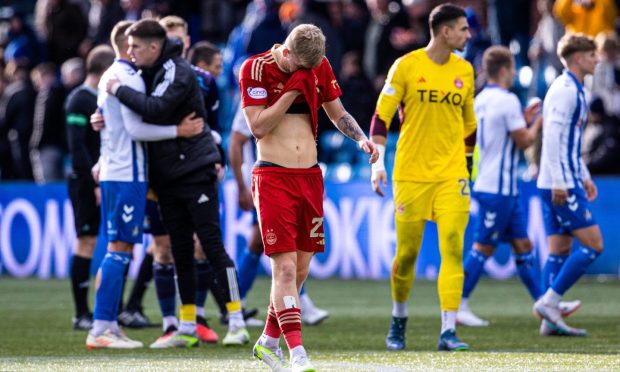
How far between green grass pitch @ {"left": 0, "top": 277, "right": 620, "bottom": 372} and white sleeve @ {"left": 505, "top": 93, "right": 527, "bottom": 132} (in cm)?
175

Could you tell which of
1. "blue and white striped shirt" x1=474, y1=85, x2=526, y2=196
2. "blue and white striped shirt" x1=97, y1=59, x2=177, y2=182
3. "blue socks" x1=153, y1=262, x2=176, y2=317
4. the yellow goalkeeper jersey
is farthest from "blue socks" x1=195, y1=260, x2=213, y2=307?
"blue and white striped shirt" x1=474, y1=85, x2=526, y2=196

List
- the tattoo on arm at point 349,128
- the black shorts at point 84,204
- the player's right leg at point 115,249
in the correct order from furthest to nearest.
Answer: the black shorts at point 84,204 → the player's right leg at point 115,249 → the tattoo on arm at point 349,128

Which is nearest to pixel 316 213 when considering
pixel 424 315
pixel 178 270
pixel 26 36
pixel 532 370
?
pixel 532 370

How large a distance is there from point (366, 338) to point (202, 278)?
1555 mm

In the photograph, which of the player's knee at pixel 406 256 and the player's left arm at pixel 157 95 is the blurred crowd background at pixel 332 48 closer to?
the player's knee at pixel 406 256

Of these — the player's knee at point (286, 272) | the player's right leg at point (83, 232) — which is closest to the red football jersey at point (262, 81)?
the player's knee at point (286, 272)

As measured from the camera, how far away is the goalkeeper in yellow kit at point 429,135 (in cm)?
998

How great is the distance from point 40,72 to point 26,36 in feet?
10.7

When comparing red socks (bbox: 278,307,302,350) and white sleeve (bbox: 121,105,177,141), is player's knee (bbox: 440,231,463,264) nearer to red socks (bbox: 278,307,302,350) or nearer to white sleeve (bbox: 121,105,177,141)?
red socks (bbox: 278,307,302,350)

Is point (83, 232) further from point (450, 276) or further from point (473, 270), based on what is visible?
point (450, 276)

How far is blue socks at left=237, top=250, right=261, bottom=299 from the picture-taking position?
12.5 meters

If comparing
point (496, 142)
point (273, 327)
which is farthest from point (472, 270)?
point (273, 327)

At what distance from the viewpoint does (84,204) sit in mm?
12391

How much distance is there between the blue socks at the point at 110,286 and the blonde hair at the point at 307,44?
2.90m
